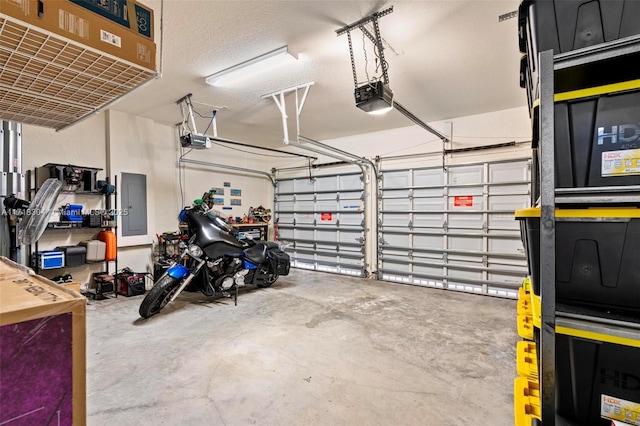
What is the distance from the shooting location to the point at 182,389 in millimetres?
2104

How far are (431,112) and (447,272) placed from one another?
282cm

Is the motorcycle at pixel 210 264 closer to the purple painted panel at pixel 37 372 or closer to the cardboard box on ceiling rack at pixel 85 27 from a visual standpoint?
the cardboard box on ceiling rack at pixel 85 27

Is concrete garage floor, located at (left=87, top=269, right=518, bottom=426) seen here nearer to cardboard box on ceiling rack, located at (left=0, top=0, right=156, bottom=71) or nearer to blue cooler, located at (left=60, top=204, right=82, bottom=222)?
blue cooler, located at (left=60, top=204, right=82, bottom=222)

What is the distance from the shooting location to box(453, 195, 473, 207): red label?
5050mm

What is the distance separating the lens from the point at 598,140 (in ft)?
3.01

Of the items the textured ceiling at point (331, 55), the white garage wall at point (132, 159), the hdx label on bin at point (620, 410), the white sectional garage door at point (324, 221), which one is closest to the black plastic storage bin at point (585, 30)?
the hdx label on bin at point (620, 410)

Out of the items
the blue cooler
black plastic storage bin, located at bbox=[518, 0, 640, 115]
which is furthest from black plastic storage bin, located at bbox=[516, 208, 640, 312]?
the blue cooler

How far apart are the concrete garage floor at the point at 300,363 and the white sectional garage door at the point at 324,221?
2.26 m

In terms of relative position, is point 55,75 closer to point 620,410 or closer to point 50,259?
point 620,410

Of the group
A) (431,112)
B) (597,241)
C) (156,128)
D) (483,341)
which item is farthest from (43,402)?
(156,128)

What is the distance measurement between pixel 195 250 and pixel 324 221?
141 inches

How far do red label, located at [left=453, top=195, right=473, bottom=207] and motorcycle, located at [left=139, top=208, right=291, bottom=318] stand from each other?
3.39m

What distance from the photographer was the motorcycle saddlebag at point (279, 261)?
479cm

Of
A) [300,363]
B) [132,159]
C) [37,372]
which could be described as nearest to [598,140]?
[37,372]
